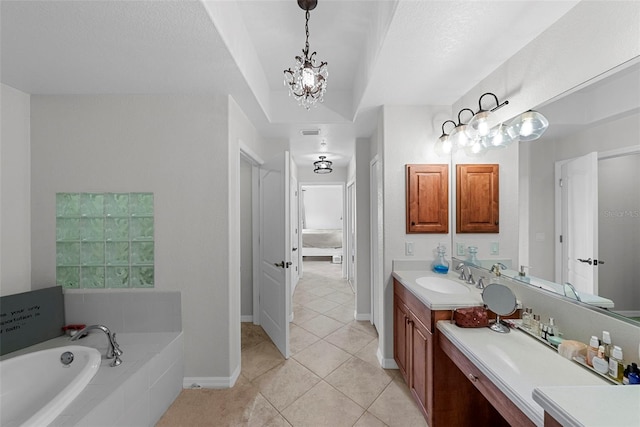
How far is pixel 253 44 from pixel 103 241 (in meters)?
2.05

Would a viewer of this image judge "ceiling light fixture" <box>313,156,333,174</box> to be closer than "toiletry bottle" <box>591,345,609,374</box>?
No

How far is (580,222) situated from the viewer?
126 centimetres

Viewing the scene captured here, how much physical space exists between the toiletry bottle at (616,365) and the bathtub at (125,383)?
241cm

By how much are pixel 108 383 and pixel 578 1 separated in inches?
131

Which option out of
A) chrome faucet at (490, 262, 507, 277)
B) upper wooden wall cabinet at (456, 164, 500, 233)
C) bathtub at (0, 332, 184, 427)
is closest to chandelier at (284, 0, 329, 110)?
upper wooden wall cabinet at (456, 164, 500, 233)

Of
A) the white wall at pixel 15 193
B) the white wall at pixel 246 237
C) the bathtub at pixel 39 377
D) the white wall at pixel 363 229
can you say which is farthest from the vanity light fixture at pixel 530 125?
the white wall at pixel 15 193

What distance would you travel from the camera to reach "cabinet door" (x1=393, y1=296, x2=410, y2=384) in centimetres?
206

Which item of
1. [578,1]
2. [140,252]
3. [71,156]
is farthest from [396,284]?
[71,156]

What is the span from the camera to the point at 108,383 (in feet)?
5.12

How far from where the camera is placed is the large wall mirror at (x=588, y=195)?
105 cm

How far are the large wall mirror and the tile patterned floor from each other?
4.50 feet

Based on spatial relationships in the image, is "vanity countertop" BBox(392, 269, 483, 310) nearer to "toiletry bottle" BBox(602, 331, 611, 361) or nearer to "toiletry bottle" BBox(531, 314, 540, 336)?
"toiletry bottle" BBox(531, 314, 540, 336)

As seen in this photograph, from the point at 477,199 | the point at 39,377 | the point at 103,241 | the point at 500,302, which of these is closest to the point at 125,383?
the point at 39,377

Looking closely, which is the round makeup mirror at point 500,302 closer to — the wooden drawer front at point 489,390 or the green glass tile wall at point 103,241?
the wooden drawer front at point 489,390
